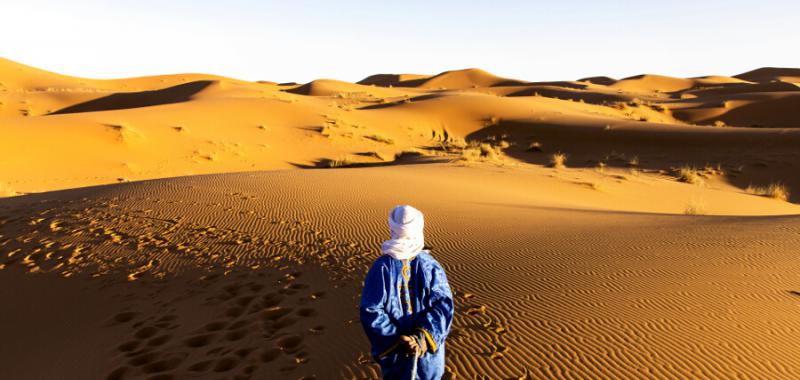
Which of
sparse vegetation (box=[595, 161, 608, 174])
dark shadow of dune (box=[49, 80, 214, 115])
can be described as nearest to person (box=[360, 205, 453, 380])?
sparse vegetation (box=[595, 161, 608, 174])

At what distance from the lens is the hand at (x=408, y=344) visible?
2109mm

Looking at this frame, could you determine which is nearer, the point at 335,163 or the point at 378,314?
the point at 378,314

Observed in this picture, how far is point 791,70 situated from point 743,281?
105 metres

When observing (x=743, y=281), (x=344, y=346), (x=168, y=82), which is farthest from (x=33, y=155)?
(x=168, y=82)

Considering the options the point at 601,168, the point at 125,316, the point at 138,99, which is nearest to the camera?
the point at 125,316

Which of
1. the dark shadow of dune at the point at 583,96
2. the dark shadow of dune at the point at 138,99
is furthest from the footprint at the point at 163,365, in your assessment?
the dark shadow of dune at the point at 583,96

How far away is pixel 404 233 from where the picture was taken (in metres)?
2.18

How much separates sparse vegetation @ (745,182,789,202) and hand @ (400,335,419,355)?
16.1 metres

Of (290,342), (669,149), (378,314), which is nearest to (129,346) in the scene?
(290,342)

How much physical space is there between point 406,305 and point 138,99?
47296mm

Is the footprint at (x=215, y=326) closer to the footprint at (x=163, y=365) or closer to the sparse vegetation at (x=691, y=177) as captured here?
the footprint at (x=163, y=365)

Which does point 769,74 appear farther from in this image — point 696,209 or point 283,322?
point 283,322

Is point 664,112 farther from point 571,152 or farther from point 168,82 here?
point 168,82

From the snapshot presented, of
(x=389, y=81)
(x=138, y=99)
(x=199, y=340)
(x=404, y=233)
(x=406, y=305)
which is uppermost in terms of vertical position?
(x=389, y=81)
